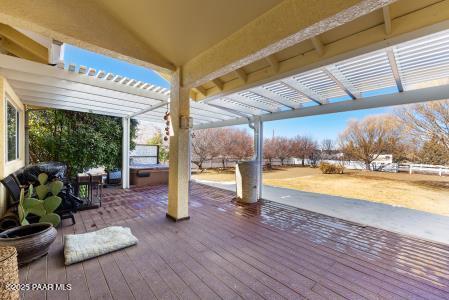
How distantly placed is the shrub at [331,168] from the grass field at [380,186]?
0.19 m

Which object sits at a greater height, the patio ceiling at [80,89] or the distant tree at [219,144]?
the patio ceiling at [80,89]

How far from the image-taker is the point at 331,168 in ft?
28.7

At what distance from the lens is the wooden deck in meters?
1.86

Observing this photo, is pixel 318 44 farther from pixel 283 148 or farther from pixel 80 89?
pixel 283 148

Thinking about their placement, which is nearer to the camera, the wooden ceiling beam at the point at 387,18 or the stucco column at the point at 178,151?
the wooden ceiling beam at the point at 387,18

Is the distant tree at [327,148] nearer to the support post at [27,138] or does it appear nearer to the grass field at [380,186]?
the grass field at [380,186]

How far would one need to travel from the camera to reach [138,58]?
286 centimetres

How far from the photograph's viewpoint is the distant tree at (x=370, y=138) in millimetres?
7418

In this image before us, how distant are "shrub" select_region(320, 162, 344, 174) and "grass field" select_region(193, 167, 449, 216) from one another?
191 mm

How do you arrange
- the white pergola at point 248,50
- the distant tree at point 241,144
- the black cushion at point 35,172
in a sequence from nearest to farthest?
the white pergola at point 248,50 → the black cushion at point 35,172 → the distant tree at point 241,144

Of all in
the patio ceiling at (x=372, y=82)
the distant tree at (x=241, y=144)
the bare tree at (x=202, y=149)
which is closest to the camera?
the patio ceiling at (x=372, y=82)

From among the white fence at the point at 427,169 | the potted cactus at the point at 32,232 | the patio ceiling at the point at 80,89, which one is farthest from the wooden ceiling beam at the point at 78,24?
Answer: the white fence at the point at 427,169

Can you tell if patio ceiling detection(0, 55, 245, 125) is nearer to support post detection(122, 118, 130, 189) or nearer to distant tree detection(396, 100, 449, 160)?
support post detection(122, 118, 130, 189)

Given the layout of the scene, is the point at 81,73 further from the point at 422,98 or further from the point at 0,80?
the point at 422,98
